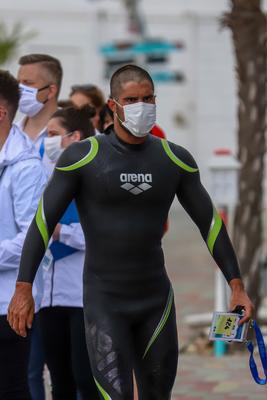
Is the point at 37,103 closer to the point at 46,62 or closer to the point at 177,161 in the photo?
the point at 46,62

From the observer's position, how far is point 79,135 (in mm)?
5770

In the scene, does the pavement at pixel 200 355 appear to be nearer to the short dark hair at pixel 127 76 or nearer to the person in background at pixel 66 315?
the person in background at pixel 66 315

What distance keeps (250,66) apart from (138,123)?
16.9ft

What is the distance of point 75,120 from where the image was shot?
18.9 feet

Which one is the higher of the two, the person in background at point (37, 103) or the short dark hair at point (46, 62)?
the short dark hair at point (46, 62)

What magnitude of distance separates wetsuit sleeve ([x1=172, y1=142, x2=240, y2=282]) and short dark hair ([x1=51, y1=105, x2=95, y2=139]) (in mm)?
1170

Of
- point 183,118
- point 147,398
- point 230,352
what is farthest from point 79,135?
point 183,118

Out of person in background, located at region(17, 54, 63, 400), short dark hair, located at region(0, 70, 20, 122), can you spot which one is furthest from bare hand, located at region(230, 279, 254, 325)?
person in background, located at region(17, 54, 63, 400)

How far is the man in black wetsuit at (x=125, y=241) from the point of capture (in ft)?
14.8

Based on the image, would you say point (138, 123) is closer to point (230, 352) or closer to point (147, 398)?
point (147, 398)

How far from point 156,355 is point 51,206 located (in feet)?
2.54

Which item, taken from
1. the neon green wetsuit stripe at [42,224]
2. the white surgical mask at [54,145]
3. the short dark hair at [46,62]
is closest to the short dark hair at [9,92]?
the white surgical mask at [54,145]

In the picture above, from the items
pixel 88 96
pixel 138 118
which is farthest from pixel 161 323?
pixel 88 96

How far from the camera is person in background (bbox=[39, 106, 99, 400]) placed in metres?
5.39
